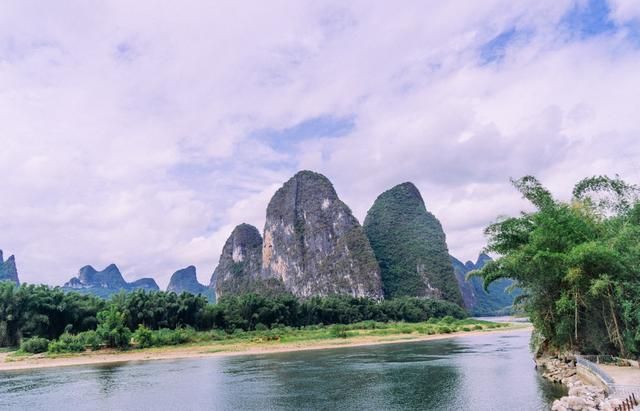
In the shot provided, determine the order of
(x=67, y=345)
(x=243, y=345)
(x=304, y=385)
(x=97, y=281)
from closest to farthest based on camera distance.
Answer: (x=304, y=385) → (x=67, y=345) → (x=243, y=345) → (x=97, y=281)

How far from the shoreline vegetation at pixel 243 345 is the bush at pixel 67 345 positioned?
21.9 inches

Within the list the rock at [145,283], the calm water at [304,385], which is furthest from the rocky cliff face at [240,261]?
the calm water at [304,385]

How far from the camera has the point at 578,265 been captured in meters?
14.0

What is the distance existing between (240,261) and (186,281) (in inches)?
2020

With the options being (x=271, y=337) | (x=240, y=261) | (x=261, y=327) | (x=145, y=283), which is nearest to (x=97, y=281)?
(x=145, y=283)

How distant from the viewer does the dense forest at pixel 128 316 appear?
113 ft

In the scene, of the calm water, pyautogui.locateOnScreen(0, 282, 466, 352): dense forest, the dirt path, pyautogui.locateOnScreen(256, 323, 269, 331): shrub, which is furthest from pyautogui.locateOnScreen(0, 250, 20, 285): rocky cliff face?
the dirt path

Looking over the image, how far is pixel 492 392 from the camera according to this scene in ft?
47.5

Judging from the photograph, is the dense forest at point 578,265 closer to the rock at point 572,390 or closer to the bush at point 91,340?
the rock at point 572,390

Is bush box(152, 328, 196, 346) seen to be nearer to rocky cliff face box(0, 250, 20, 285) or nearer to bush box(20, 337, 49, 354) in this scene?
bush box(20, 337, 49, 354)

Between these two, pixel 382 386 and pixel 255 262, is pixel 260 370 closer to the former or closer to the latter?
pixel 382 386

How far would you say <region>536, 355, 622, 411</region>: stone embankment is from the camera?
9648mm

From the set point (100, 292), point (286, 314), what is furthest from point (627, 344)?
point (100, 292)

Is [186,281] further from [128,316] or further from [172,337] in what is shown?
[172,337]
